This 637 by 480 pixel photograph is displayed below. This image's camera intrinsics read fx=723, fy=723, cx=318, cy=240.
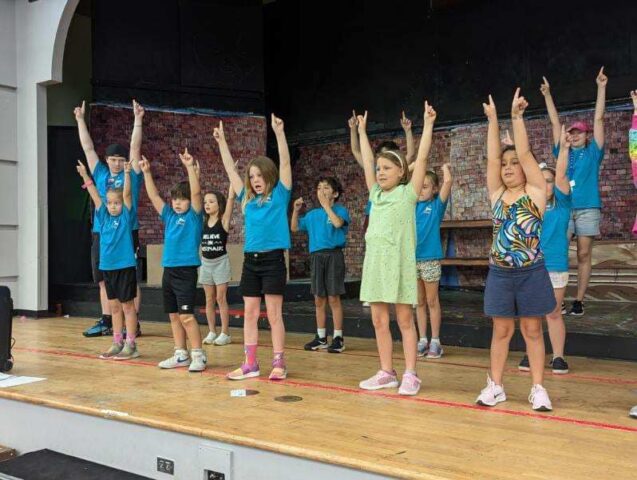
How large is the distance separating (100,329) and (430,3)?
228 inches

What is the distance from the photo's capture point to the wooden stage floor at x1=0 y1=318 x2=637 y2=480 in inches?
103

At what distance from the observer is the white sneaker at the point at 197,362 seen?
4578 millimetres

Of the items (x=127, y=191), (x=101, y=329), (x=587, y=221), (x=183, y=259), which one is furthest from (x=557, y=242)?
(x=101, y=329)

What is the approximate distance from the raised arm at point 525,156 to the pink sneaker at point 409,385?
1.10 m

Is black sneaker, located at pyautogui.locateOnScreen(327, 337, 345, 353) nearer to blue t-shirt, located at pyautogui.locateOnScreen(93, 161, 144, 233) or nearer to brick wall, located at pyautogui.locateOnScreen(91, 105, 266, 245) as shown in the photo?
blue t-shirt, located at pyautogui.locateOnScreen(93, 161, 144, 233)

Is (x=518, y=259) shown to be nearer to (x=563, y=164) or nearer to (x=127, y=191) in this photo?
(x=563, y=164)

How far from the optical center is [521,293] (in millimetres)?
3414

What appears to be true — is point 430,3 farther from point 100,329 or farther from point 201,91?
point 100,329

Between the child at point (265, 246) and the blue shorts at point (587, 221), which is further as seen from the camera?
the blue shorts at point (587, 221)

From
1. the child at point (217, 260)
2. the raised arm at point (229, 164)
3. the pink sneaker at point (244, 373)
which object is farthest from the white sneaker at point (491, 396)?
the child at point (217, 260)

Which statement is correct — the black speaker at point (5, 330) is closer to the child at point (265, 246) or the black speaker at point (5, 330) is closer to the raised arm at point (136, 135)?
the raised arm at point (136, 135)

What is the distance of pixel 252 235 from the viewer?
14.3 feet

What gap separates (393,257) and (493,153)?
2.53 ft

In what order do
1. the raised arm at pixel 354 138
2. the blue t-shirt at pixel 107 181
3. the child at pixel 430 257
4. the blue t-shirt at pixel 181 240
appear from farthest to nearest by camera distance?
the blue t-shirt at pixel 107 181, the child at pixel 430 257, the raised arm at pixel 354 138, the blue t-shirt at pixel 181 240
